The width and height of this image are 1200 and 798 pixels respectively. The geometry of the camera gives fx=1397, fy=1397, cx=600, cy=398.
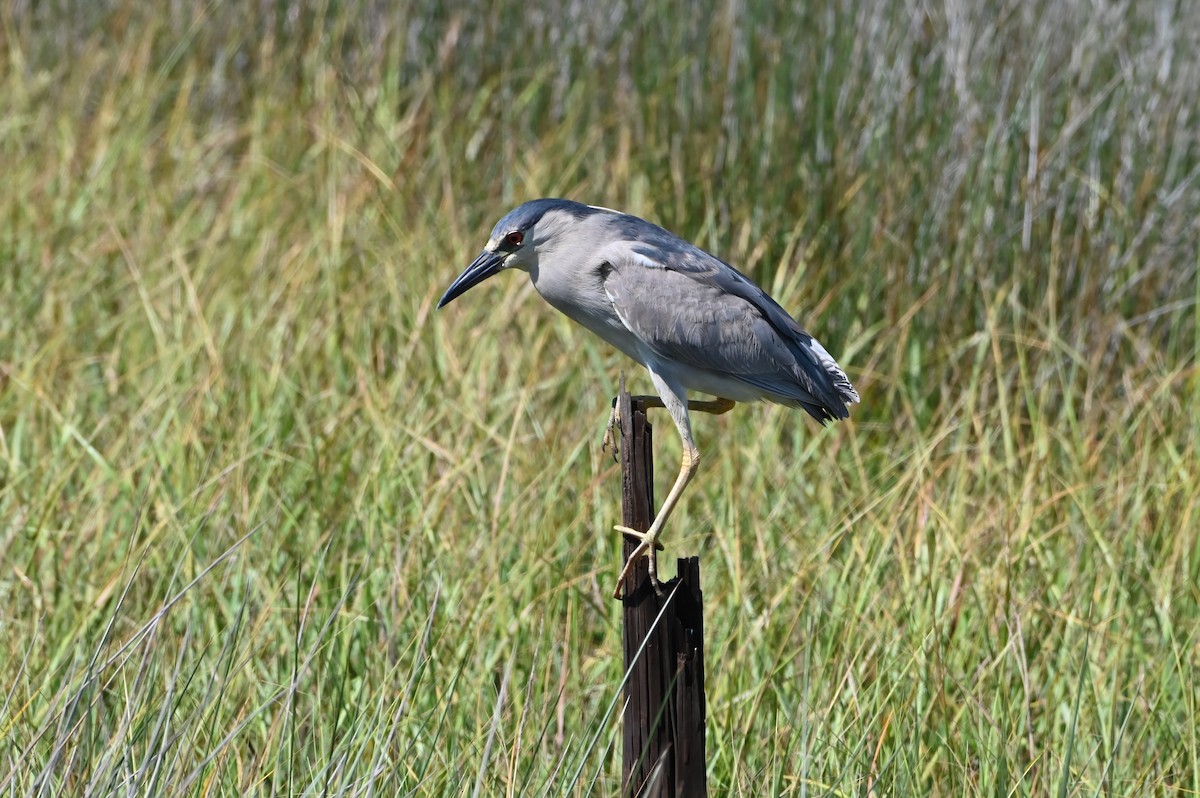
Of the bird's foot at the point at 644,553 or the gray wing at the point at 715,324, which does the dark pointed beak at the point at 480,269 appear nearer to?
the gray wing at the point at 715,324

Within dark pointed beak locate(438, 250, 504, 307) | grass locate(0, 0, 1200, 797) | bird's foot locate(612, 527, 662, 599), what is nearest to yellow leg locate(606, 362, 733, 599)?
bird's foot locate(612, 527, 662, 599)

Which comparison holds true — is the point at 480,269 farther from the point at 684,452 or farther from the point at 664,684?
the point at 664,684

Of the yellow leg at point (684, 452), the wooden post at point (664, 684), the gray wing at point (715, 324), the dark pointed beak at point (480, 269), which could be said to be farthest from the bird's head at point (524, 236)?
the wooden post at point (664, 684)

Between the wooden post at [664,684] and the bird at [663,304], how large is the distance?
0.89ft

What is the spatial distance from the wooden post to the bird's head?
57 centimetres

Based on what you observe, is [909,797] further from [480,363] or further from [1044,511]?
[480,363]

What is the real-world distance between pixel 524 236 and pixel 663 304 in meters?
0.32

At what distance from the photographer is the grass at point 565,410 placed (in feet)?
9.14

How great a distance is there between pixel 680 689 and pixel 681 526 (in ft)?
4.34

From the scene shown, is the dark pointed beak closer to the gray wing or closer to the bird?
the bird

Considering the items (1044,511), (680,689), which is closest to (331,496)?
(680,689)

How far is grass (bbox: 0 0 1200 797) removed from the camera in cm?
279

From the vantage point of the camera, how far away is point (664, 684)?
91.4 inches

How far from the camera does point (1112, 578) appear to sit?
3283 millimetres
